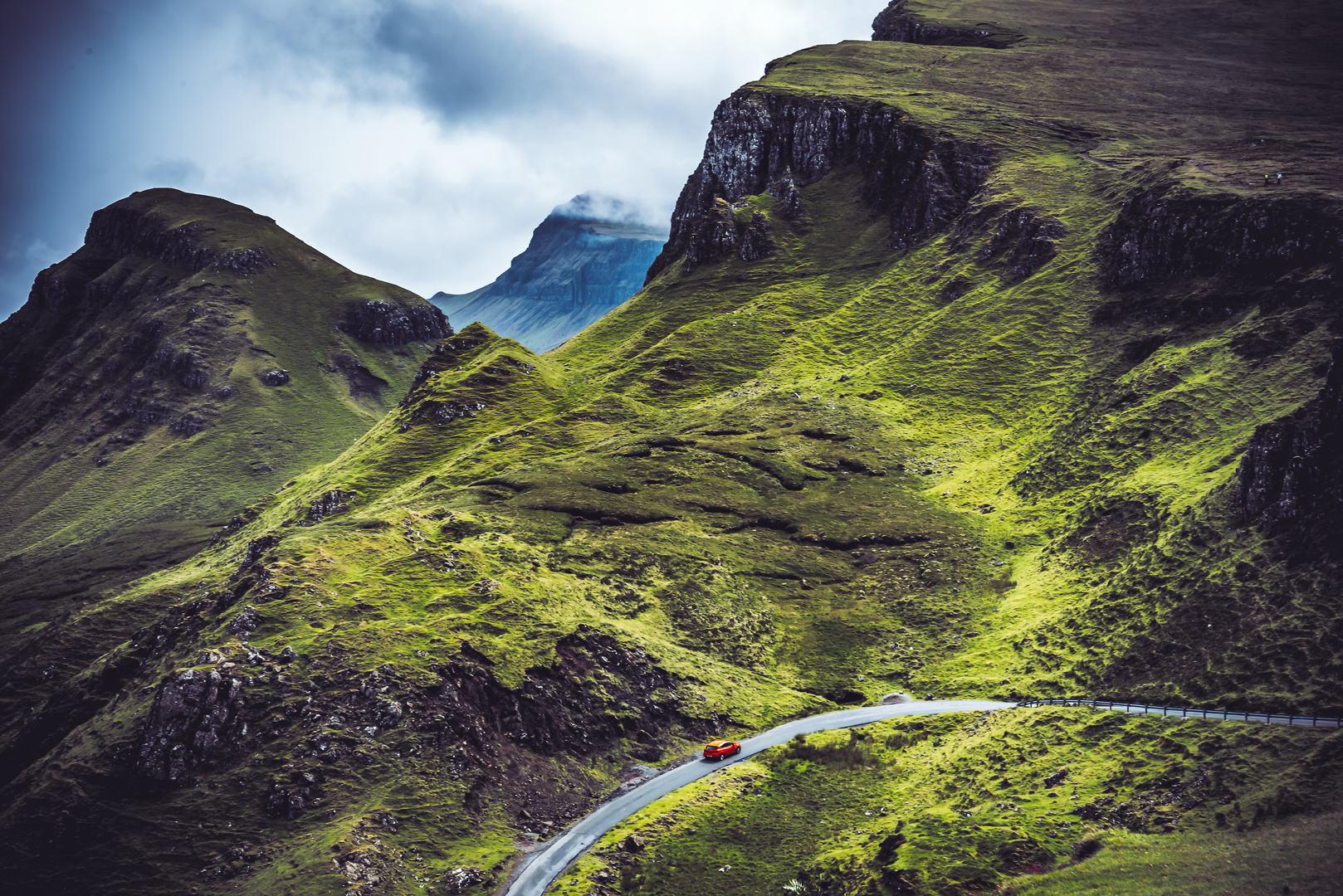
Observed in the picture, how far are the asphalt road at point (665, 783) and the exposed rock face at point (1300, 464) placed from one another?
2759 cm

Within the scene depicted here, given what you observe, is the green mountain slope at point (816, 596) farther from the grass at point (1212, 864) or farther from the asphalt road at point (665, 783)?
the asphalt road at point (665, 783)

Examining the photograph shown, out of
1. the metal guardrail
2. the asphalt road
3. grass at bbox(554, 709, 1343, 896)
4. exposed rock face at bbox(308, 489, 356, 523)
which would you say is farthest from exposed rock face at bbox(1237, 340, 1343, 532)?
exposed rock face at bbox(308, 489, 356, 523)

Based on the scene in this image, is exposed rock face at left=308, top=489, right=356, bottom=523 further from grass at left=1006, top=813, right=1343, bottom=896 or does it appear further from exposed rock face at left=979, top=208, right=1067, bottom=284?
exposed rock face at left=979, top=208, right=1067, bottom=284

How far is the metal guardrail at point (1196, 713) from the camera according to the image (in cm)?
5272

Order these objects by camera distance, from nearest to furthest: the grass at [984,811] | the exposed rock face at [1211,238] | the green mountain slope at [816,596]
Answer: the grass at [984,811] → the green mountain slope at [816,596] → the exposed rock face at [1211,238]

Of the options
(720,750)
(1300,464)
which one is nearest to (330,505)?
(720,750)

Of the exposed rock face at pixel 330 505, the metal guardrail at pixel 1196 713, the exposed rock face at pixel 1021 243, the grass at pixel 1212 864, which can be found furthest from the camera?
the exposed rock face at pixel 1021 243

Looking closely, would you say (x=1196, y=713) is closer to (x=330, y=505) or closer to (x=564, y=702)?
(x=564, y=702)

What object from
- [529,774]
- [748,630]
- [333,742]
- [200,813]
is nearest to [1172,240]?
[748,630]

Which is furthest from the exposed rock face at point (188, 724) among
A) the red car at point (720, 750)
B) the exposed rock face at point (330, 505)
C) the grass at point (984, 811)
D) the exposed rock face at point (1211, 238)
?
the exposed rock face at point (1211, 238)

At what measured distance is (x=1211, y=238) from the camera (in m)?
126

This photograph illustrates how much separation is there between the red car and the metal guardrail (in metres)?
24.3

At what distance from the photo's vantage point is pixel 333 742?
64000mm

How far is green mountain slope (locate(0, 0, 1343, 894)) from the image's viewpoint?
188ft
